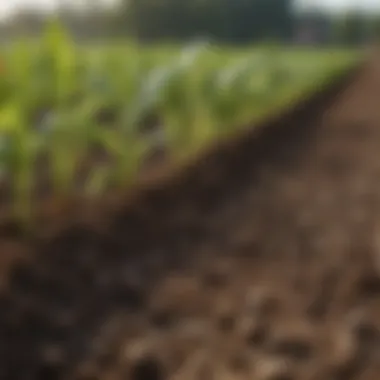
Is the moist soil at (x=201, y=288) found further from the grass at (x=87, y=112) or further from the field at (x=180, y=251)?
the grass at (x=87, y=112)

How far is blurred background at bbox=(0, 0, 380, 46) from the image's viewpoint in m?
2.62

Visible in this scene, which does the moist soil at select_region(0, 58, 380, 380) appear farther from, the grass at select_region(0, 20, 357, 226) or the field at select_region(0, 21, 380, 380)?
the grass at select_region(0, 20, 357, 226)

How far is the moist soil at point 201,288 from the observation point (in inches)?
31.4

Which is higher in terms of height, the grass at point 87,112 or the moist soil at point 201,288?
the grass at point 87,112

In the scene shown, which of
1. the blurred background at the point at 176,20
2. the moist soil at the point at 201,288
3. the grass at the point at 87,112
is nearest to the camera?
the moist soil at the point at 201,288

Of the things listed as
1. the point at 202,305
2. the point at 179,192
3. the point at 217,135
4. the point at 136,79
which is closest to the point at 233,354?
the point at 202,305

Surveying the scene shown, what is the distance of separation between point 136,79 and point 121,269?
90 cm

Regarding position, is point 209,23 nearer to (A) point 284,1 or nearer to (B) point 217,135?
(A) point 284,1

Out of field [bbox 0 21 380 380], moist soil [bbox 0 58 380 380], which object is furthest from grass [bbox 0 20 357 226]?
moist soil [bbox 0 58 380 380]

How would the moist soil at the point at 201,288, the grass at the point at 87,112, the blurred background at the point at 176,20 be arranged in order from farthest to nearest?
the blurred background at the point at 176,20 → the grass at the point at 87,112 → the moist soil at the point at 201,288

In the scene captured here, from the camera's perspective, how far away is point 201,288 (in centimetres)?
107

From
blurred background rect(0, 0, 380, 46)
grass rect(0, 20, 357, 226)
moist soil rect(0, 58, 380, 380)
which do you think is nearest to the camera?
moist soil rect(0, 58, 380, 380)

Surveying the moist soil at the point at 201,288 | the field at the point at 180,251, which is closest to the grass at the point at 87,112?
the field at the point at 180,251

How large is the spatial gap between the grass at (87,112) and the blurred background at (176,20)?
46 centimetres
